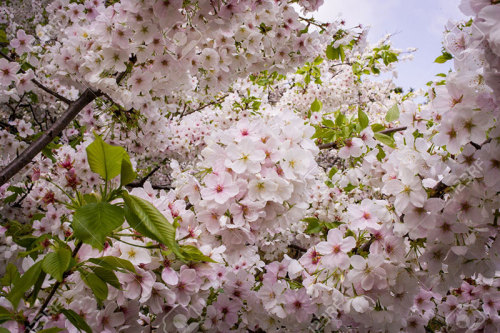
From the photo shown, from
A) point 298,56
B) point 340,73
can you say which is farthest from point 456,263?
point 340,73

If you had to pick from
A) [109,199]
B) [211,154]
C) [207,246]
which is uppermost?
[109,199]

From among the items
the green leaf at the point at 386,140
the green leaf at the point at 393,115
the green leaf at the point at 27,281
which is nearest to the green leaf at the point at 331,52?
the green leaf at the point at 393,115

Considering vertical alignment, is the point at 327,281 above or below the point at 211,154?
below

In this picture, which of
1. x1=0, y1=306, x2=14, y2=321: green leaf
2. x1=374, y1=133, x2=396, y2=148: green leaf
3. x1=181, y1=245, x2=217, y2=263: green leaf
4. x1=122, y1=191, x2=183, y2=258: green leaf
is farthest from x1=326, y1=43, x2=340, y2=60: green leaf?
x1=0, y1=306, x2=14, y2=321: green leaf

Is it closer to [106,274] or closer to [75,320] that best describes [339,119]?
[106,274]

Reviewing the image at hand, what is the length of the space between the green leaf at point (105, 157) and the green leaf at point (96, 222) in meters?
0.13

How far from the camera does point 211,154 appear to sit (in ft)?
4.78

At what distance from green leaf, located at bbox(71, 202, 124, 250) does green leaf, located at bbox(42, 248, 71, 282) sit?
17 centimetres

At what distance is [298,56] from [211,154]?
176 centimetres

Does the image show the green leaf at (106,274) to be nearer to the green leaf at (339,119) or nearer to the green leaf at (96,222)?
the green leaf at (96,222)

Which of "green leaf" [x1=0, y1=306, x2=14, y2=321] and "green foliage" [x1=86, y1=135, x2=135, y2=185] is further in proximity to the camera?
"green leaf" [x1=0, y1=306, x2=14, y2=321]

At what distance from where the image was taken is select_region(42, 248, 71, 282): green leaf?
1.01 m

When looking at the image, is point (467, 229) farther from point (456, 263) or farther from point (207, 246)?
point (207, 246)

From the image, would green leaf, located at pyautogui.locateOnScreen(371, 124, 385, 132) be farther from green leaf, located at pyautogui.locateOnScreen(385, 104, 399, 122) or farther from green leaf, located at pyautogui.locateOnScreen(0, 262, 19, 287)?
green leaf, located at pyautogui.locateOnScreen(0, 262, 19, 287)
